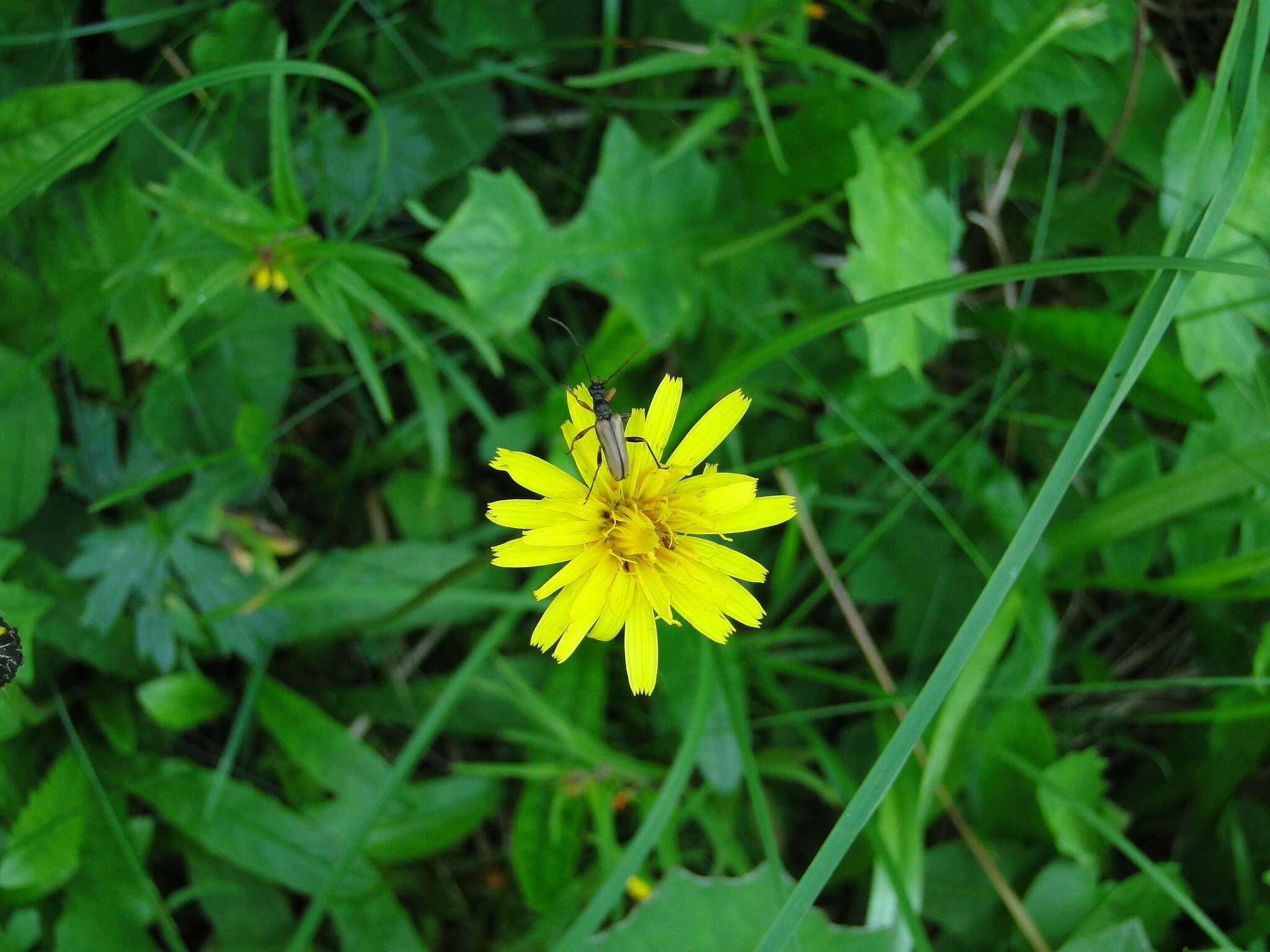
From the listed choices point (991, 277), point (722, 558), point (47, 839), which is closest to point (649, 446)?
point (722, 558)

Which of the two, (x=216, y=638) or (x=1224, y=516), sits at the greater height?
(x=216, y=638)

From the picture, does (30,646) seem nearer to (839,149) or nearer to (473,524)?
(473,524)

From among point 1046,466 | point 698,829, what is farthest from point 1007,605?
point 698,829

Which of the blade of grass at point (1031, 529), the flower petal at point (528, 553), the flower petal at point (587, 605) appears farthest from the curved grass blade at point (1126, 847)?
the flower petal at point (528, 553)

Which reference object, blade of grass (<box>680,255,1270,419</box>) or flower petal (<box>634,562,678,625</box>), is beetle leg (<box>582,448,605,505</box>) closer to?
flower petal (<box>634,562,678,625</box>)

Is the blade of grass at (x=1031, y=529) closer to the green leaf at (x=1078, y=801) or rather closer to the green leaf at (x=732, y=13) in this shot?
the green leaf at (x=732, y=13)

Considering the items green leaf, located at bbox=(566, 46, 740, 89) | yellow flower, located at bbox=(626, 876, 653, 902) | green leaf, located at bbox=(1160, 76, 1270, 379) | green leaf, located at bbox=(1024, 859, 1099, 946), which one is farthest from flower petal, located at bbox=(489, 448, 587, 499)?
green leaf, located at bbox=(1024, 859, 1099, 946)

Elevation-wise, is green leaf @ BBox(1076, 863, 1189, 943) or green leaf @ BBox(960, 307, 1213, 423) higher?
green leaf @ BBox(960, 307, 1213, 423)
